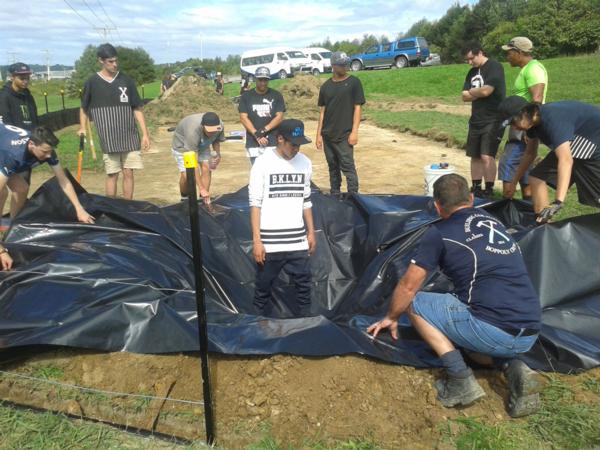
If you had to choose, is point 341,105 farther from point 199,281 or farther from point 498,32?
point 498,32

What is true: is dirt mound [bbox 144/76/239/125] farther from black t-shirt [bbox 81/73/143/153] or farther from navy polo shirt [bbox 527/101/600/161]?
navy polo shirt [bbox 527/101/600/161]

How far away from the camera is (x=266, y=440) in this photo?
231cm

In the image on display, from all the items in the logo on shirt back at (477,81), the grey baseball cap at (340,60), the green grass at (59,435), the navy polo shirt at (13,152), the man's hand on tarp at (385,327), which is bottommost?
the green grass at (59,435)

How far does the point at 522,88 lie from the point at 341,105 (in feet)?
5.90

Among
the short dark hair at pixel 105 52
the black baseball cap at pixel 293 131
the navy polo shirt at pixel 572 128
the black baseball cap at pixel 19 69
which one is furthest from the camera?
the black baseball cap at pixel 19 69

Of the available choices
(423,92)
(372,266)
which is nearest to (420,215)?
(372,266)

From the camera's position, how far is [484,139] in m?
5.22

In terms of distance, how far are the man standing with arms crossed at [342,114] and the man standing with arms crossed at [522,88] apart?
60.1 inches

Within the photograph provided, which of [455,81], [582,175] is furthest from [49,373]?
Result: [455,81]

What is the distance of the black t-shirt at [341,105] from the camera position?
18.0ft

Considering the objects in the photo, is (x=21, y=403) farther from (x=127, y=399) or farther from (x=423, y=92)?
(x=423, y=92)

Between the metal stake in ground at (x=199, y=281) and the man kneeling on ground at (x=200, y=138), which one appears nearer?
the metal stake in ground at (x=199, y=281)

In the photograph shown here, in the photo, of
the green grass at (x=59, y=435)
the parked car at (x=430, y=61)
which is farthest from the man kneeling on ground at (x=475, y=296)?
the parked car at (x=430, y=61)

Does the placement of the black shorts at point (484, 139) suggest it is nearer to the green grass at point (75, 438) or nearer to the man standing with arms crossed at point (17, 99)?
the green grass at point (75, 438)
